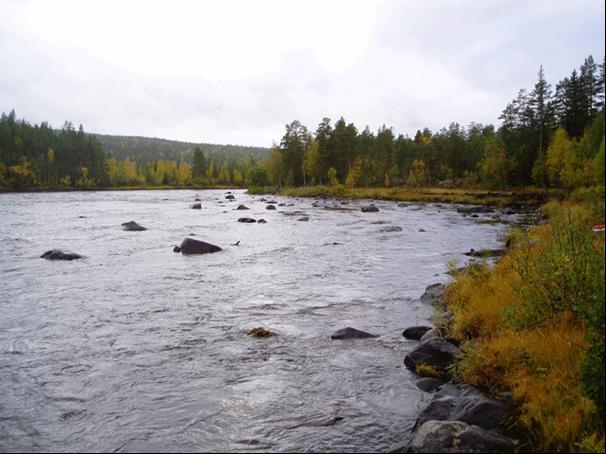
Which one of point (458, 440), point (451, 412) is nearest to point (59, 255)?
point (451, 412)

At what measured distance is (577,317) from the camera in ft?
24.3

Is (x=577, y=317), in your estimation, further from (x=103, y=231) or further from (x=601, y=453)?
(x=103, y=231)

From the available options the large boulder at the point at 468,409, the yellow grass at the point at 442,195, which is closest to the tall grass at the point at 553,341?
the large boulder at the point at 468,409

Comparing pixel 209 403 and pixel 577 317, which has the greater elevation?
pixel 577 317

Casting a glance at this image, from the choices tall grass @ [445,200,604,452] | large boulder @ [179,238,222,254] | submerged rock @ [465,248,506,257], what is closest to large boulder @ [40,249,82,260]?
large boulder @ [179,238,222,254]

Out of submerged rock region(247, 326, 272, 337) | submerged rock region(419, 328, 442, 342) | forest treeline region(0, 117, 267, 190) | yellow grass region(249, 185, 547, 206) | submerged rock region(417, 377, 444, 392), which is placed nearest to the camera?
submerged rock region(417, 377, 444, 392)

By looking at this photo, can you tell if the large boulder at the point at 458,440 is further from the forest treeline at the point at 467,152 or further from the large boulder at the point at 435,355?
the forest treeline at the point at 467,152

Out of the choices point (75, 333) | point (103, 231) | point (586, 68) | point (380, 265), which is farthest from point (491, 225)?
point (586, 68)

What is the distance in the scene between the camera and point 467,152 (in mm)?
106312

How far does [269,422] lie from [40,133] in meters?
162

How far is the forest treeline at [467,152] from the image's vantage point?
64.8 metres

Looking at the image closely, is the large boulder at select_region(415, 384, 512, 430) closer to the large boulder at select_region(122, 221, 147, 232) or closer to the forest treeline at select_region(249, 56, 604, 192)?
the large boulder at select_region(122, 221, 147, 232)

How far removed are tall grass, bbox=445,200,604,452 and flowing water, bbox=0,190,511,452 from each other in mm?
1516

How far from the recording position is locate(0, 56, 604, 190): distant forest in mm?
65188
